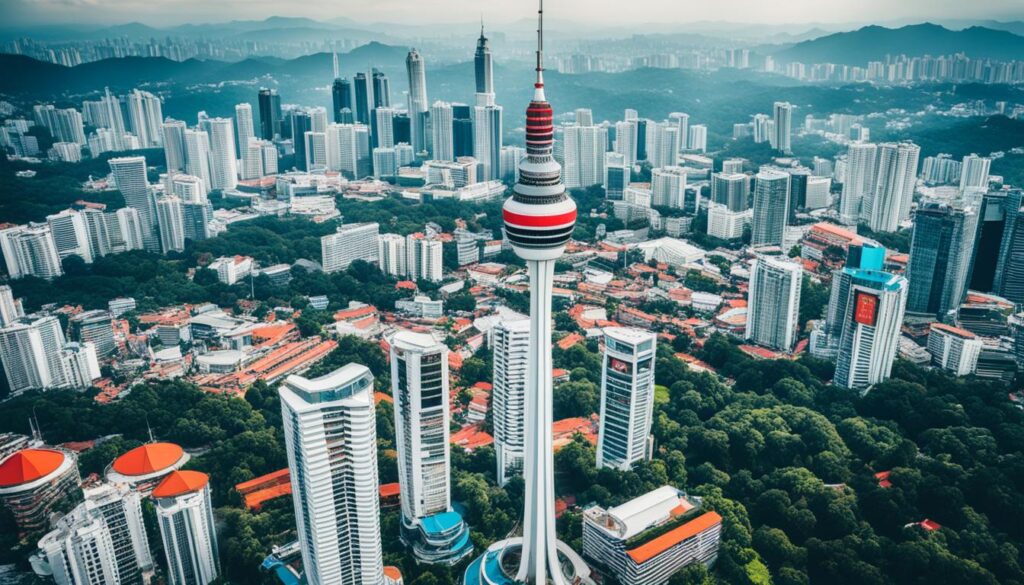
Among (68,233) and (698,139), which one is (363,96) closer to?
(698,139)

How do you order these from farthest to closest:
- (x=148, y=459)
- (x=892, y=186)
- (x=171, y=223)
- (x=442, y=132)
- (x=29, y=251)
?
(x=442, y=132) < (x=892, y=186) < (x=171, y=223) < (x=29, y=251) < (x=148, y=459)

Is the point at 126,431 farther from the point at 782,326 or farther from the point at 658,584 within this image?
the point at 782,326

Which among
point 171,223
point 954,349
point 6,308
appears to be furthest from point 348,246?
point 954,349

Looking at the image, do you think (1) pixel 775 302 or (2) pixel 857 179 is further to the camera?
(2) pixel 857 179

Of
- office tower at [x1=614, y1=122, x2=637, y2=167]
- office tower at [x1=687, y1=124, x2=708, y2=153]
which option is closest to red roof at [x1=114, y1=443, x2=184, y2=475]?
office tower at [x1=614, y1=122, x2=637, y2=167]

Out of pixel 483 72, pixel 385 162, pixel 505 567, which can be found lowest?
pixel 505 567

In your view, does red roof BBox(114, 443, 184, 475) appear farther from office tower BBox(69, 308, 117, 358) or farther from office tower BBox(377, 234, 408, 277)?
office tower BBox(377, 234, 408, 277)

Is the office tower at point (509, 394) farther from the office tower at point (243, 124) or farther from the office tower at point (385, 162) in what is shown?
the office tower at point (243, 124)

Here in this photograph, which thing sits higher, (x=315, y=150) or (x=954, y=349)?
(x=315, y=150)
